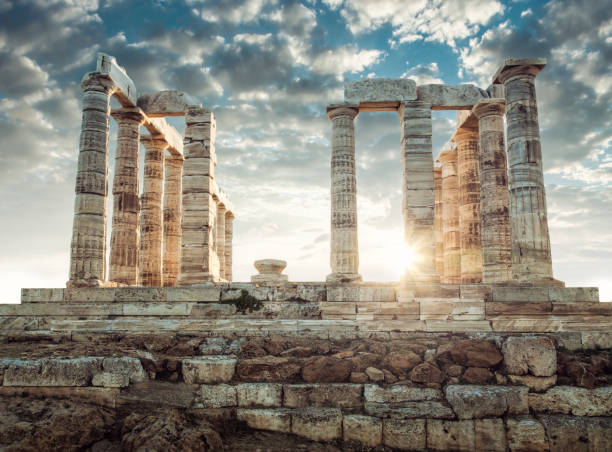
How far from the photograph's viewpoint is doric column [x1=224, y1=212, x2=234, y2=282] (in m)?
34.1

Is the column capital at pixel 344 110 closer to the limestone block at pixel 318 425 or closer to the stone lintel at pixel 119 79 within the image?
the stone lintel at pixel 119 79

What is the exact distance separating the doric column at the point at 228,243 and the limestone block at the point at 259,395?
2543cm

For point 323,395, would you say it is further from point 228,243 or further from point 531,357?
point 228,243

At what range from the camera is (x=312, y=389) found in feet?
26.8

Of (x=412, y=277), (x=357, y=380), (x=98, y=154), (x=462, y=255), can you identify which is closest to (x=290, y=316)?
(x=357, y=380)

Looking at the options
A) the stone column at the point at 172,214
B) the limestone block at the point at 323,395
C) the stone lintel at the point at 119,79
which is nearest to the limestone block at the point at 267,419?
the limestone block at the point at 323,395

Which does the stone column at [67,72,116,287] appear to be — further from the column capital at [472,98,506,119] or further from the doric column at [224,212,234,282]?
the doric column at [224,212,234,282]

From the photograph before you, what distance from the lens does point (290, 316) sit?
1290 cm

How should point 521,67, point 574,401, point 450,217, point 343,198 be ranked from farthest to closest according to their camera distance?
point 450,217 → point 343,198 → point 521,67 → point 574,401

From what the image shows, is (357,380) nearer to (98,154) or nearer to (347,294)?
(347,294)

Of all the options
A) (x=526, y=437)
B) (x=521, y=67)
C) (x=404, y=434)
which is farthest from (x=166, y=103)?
(x=526, y=437)

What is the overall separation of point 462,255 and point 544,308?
7.92m

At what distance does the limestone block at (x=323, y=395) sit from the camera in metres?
8.04

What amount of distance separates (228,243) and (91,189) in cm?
1987
